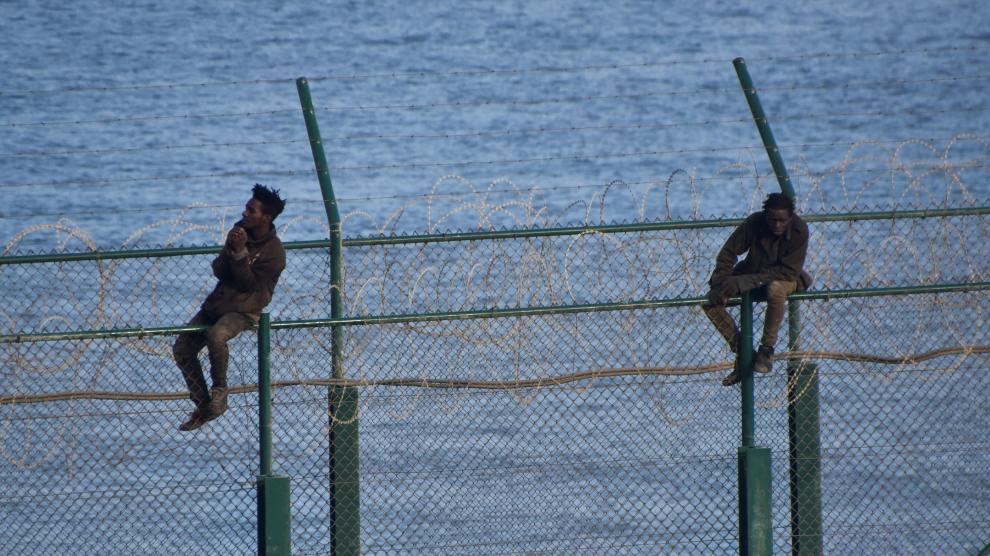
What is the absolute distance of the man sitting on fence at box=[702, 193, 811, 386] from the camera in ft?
27.8

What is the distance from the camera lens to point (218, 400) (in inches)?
323

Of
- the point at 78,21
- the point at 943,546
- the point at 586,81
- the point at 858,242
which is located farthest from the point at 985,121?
the point at 943,546

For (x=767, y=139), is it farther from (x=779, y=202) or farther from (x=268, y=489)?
Result: (x=268, y=489)

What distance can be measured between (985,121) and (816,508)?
2591cm

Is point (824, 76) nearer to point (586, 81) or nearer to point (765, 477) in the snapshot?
point (586, 81)

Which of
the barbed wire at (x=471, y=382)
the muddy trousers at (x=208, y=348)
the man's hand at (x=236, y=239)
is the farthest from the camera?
the barbed wire at (x=471, y=382)

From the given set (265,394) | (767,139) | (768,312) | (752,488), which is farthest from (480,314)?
(767,139)

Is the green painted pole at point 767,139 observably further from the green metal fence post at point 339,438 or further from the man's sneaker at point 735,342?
the green metal fence post at point 339,438

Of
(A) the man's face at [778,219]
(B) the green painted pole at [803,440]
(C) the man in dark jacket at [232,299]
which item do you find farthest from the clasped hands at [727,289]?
(C) the man in dark jacket at [232,299]

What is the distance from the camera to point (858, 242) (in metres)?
21.7

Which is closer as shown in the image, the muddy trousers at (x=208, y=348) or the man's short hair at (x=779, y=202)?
the muddy trousers at (x=208, y=348)

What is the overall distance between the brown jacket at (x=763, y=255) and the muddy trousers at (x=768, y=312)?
0.05 m

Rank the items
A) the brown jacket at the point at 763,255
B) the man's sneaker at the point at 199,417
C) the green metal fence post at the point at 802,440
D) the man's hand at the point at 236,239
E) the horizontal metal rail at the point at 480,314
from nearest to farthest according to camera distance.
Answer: the horizontal metal rail at the point at 480,314 < the man's hand at the point at 236,239 < the man's sneaker at the point at 199,417 < the brown jacket at the point at 763,255 < the green metal fence post at the point at 802,440

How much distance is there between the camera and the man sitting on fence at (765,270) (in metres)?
8.47
